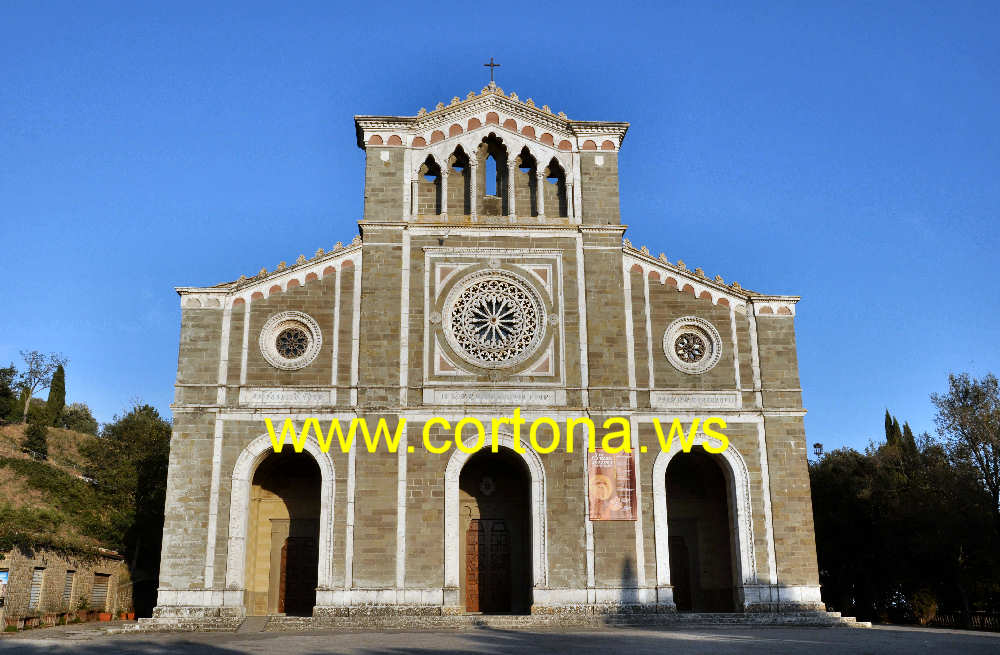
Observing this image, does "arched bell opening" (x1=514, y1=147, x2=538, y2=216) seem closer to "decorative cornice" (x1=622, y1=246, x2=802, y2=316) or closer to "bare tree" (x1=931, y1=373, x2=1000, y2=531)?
"decorative cornice" (x1=622, y1=246, x2=802, y2=316)

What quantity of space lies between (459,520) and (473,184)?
11.6 metres

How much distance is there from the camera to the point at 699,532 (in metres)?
31.9

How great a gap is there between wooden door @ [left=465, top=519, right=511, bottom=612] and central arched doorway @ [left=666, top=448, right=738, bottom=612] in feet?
18.9

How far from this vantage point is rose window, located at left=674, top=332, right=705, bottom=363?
102 ft

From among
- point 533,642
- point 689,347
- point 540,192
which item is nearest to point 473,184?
point 540,192

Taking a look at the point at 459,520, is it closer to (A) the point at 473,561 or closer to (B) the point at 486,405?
(A) the point at 473,561

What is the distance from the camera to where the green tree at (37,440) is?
56.5 m

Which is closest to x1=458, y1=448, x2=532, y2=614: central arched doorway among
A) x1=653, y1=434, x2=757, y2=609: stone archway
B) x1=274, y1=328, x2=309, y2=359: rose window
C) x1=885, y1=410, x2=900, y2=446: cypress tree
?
x1=653, y1=434, x2=757, y2=609: stone archway

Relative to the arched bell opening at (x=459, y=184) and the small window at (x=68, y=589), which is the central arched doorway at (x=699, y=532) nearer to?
the arched bell opening at (x=459, y=184)

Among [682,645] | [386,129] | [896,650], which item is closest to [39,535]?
[386,129]

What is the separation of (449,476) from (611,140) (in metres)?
13.4

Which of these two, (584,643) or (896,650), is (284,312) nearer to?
(584,643)

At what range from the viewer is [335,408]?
29516mm

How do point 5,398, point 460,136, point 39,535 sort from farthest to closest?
point 5,398, point 460,136, point 39,535
